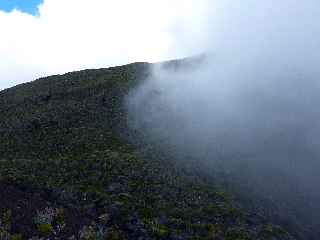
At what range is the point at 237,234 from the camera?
35031 millimetres

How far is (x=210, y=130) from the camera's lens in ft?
188

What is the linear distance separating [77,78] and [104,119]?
19279mm

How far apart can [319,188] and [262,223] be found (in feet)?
38.6

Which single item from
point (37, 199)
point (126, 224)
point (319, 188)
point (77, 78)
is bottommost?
point (319, 188)

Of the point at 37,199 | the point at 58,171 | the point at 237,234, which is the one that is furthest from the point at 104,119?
the point at 237,234

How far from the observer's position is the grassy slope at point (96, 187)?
32.7 metres

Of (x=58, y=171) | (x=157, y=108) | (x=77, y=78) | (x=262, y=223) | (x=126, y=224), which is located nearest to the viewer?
(x=126, y=224)

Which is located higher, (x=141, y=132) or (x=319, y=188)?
(x=141, y=132)

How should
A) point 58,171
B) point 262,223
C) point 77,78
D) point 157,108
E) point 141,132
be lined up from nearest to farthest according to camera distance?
point 262,223 → point 58,171 → point 141,132 → point 157,108 → point 77,78

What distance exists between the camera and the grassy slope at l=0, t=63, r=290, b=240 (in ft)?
107

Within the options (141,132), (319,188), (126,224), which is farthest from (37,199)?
(319,188)

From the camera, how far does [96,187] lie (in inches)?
1575

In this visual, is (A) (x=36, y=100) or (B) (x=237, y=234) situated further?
(A) (x=36, y=100)

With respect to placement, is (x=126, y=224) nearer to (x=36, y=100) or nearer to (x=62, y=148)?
(x=62, y=148)
